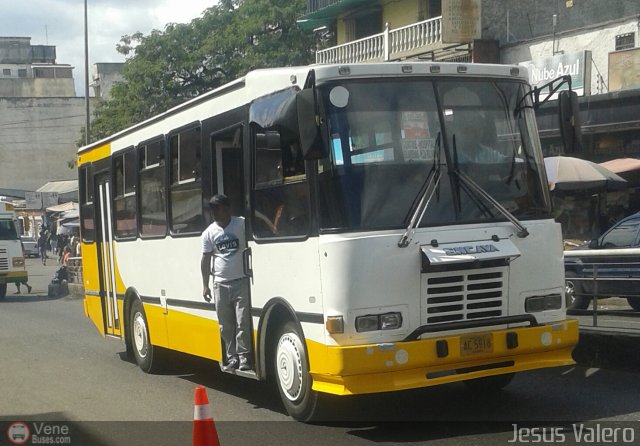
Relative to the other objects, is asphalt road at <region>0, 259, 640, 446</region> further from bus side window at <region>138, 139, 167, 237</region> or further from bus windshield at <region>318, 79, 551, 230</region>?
bus side window at <region>138, 139, 167, 237</region>

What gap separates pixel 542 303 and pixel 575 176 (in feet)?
38.0

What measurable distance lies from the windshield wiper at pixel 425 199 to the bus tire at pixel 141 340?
548 centimetres

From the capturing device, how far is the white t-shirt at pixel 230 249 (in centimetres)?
898

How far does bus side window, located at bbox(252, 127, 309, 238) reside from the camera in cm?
793

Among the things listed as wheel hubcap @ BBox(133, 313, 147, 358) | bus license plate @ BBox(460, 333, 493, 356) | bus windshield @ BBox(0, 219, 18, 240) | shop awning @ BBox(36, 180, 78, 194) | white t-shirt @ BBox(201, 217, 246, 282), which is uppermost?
shop awning @ BBox(36, 180, 78, 194)

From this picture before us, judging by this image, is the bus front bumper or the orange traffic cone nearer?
the orange traffic cone

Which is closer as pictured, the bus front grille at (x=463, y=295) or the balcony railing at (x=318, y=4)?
the bus front grille at (x=463, y=295)

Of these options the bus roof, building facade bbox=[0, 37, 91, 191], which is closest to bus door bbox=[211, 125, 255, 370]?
the bus roof

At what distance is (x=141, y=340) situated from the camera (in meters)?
12.4

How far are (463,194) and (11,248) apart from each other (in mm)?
22427

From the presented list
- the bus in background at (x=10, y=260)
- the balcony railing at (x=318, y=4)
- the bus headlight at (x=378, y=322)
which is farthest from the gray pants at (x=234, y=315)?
the balcony railing at (x=318, y=4)

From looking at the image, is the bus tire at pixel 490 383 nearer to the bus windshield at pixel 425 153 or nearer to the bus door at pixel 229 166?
the bus windshield at pixel 425 153

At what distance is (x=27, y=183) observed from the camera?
7281cm

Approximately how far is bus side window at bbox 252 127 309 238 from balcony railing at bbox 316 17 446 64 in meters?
19.8
